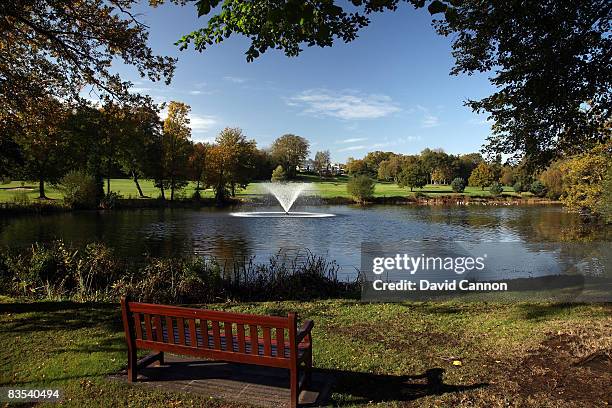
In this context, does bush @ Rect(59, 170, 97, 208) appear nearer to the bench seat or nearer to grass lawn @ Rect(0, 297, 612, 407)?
grass lawn @ Rect(0, 297, 612, 407)

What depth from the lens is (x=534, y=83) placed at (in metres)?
8.23

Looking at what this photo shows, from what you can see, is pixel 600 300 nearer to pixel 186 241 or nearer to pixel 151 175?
pixel 186 241

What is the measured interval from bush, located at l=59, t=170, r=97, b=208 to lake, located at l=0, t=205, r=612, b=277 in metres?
4.36

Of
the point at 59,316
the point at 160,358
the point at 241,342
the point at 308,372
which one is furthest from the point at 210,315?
the point at 59,316

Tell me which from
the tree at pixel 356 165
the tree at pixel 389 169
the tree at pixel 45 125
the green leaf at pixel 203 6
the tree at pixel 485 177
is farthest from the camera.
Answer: the tree at pixel 356 165

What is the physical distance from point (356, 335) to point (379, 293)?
14.9ft

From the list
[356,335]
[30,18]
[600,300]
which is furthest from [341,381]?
[30,18]

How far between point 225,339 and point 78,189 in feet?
142

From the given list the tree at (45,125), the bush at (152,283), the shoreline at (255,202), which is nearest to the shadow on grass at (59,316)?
the bush at (152,283)

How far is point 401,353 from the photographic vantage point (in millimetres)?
6332

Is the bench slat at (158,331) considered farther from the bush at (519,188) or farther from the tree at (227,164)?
the bush at (519,188)

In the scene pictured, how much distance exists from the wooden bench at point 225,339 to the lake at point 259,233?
1026 cm

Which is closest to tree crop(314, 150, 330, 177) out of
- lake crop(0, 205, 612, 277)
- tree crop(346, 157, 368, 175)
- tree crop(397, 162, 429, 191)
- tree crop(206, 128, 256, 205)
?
tree crop(346, 157, 368, 175)

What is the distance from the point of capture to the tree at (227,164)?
56.5 meters
